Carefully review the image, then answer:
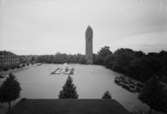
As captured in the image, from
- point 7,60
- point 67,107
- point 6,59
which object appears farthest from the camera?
point 7,60

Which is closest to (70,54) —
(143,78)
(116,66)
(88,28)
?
(88,28)

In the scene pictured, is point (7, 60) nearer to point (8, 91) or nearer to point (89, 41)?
point (8, 91)

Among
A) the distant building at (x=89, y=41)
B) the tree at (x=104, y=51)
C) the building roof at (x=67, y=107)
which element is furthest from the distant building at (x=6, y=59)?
the tree at (x=104, y=51)

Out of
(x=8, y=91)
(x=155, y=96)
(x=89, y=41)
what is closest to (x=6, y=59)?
(x=8, y=91)

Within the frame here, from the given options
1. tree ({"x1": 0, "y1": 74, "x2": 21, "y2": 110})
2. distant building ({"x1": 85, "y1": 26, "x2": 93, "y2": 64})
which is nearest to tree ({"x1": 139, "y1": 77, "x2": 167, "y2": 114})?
tree ({"x1": 0, "y1": 74, "x2": 21, "y2": 110})

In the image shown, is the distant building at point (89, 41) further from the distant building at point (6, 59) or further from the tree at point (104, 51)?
the distant building at point (6, 59)

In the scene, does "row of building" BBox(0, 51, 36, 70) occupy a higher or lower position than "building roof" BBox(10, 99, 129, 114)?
higher

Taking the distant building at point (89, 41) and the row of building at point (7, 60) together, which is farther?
the distant building at point (89, 41)

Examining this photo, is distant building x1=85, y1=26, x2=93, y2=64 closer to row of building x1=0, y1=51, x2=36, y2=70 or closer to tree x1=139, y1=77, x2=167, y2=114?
row of building x1=0, y1=51, x2=36, y2=70

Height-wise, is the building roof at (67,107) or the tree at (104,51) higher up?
the tree at (104,51)
